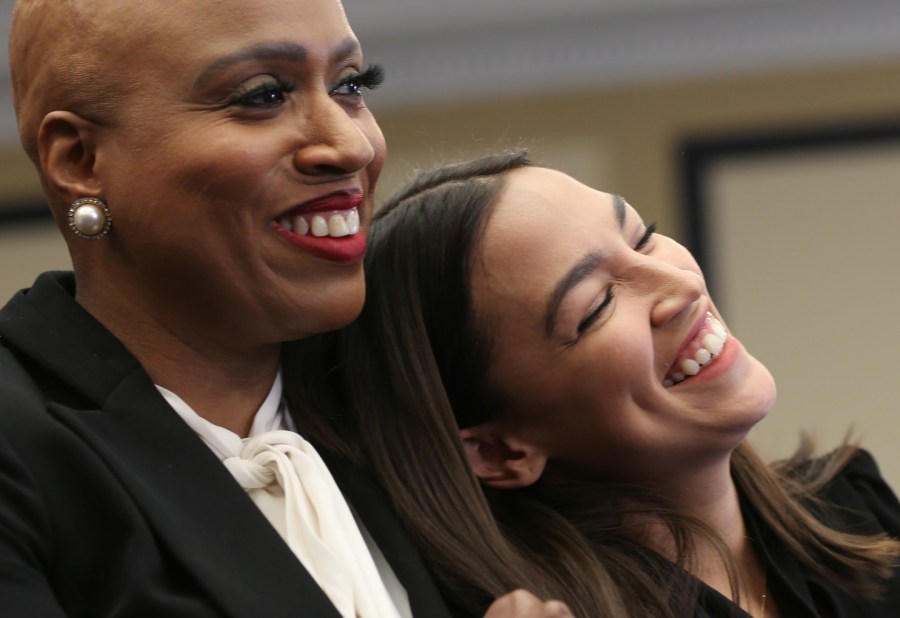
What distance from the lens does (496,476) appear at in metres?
2.06

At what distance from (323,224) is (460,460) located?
0.37m

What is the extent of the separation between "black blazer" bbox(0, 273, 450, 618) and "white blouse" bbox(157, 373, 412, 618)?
3 centimetres

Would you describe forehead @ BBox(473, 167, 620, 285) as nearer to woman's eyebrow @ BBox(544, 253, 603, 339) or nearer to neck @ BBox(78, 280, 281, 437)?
woman's eyebrow @ BBox(544, 253, 603, 339)

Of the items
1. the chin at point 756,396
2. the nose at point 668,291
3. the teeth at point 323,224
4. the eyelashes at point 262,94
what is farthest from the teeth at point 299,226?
the chin at point 756,396

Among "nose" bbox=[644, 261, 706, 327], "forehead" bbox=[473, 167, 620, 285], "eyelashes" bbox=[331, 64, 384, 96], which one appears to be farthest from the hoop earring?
"nose" bbox=[644, 261, 706, 327]

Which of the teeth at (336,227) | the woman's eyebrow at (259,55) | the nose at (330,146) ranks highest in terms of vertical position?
the woman's eyebrow at (259,55)

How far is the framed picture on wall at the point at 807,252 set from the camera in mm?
5301

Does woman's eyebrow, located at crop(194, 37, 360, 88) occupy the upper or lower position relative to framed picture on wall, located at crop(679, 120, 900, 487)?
upper

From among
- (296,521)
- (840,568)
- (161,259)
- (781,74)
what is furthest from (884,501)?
(781,74)

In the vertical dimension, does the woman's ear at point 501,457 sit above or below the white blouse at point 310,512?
below

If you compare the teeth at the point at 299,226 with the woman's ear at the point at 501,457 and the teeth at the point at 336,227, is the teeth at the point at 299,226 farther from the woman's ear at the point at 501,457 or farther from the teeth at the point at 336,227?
the woman's ear at the point at 501,457

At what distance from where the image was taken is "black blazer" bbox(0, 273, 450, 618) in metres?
1.59

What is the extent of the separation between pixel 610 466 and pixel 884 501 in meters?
0.49

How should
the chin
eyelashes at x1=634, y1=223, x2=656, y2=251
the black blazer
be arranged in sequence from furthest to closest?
eyelashes at x1=634, y1=223, x2=656, y2=251 < the chin < the black blazer
